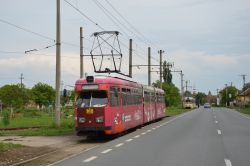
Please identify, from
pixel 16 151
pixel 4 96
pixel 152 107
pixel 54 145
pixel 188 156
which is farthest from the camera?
pixel 4 96

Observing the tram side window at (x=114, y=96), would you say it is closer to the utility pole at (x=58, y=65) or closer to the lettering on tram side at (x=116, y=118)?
the lettering on tram side at (x=116, y=118)

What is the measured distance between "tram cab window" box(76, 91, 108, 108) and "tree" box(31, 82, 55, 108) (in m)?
94.1

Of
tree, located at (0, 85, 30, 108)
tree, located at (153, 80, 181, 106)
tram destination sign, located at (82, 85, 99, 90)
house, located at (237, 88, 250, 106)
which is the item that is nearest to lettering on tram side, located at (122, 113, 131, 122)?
tram destination sign, located at (82, 85, 99, 90)

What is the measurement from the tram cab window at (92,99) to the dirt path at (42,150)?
168 cm

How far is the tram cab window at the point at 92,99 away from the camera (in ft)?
72.5

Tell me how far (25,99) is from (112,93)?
83912 millimetres

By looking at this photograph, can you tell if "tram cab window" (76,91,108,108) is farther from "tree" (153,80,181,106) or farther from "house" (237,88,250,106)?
"house" (237,88,250,106)

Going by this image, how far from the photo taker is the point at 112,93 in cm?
2284

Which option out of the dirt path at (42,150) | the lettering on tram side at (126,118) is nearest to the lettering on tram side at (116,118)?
the lettering on tram side at (126,118)

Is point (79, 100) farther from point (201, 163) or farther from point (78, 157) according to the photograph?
point (201, 163)

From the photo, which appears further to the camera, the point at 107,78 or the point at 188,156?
the point at 107,78

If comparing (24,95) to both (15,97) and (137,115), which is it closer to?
(15,97)

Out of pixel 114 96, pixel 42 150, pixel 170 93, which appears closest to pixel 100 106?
pixel 114 96

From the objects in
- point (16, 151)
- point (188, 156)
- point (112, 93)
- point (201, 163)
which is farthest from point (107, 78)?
point (201, 163)
